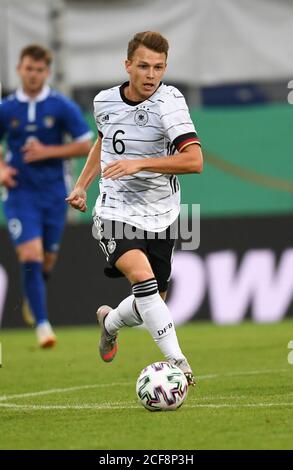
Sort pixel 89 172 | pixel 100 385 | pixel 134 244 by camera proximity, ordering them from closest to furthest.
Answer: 1. pixel 134 244
2. pixel 89 172
3. pixel 100 385

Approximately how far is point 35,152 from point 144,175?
4426mm

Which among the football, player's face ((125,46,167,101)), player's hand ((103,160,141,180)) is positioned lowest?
the football

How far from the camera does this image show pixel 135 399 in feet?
25.7

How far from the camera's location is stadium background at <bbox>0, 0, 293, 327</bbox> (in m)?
14.5

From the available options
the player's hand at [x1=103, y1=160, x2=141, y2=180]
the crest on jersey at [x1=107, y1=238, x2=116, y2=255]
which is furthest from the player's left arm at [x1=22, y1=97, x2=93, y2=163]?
the player's hand at [x1=103, y1=160, x2=141, y2=180]

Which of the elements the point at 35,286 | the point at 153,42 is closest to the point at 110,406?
the point at 153,42

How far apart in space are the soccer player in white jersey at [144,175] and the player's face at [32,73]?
4018 millimetres

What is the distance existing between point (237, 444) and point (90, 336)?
780cm

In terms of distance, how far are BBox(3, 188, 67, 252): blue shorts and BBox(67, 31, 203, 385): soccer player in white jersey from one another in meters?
3.87

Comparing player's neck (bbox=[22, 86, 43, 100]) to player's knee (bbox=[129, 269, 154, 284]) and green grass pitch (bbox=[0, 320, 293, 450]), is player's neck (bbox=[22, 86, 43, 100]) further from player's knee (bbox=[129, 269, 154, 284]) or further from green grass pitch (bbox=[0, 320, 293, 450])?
player's knee (bbox=[129, 269, 154, 284])

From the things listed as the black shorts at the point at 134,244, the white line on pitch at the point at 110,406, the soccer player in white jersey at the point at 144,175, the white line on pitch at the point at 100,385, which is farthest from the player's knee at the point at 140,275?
the white line on pitch at the point at 100,385

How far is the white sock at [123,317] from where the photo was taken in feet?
27.1

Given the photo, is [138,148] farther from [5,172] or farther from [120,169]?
[5,172]

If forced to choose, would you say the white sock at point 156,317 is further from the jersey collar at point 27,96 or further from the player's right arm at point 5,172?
the jersey collar at point 27,96
